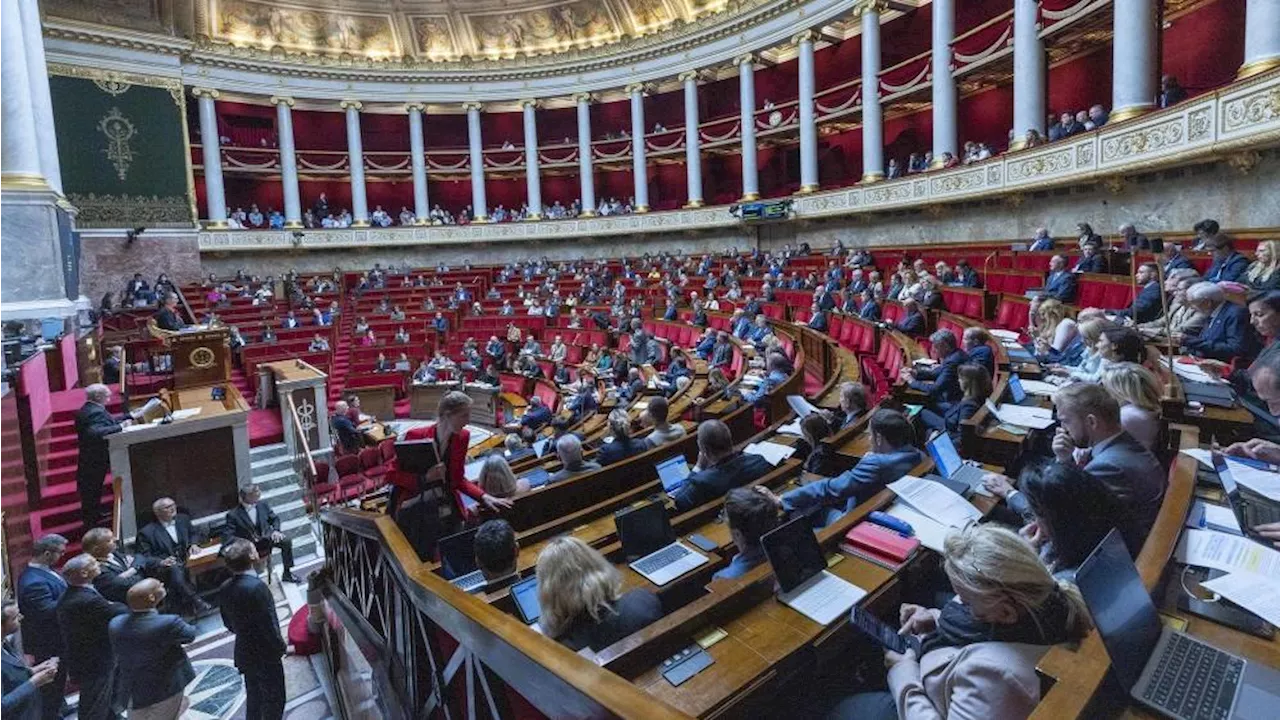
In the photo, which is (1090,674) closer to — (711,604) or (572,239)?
(711,604)

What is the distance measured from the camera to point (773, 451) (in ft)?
14.7

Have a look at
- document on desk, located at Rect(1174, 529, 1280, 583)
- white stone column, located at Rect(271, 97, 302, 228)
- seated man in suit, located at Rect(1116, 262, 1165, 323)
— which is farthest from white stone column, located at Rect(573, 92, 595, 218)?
document on desk, located at Rect(1174, 529, 1280, 583)

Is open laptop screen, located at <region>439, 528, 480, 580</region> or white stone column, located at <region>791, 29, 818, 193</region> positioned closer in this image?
open laptop screen, located at <region>439, 528, 480, 580</region>

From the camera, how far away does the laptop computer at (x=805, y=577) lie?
232 cm

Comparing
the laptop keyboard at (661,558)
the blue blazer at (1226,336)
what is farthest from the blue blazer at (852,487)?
the blue blazer at (1226,336)

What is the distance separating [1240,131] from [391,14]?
2696cm

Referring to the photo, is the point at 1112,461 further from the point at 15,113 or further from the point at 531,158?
the point at 531,158

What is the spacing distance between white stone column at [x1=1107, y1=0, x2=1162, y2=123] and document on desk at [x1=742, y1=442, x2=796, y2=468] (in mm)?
9208

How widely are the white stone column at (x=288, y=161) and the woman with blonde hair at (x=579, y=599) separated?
25.9 m

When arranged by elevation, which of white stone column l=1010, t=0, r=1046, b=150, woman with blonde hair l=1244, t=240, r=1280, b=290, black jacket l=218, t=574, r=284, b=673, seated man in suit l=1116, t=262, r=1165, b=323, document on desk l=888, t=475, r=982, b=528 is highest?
white stone column l=1010, t=0, r=1046, b=150

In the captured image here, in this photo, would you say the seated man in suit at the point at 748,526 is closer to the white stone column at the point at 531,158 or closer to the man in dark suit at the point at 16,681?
the man in dark suit at the point at 16,681

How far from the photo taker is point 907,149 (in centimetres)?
2073

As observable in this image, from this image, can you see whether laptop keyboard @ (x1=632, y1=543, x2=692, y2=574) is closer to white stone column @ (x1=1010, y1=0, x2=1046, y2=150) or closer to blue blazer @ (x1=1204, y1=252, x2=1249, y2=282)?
blue blazer @ (x1=1204, y1=252, x2=1249, y2=282)

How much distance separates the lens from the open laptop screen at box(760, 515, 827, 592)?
239 centimetres
